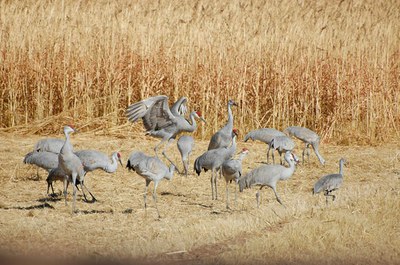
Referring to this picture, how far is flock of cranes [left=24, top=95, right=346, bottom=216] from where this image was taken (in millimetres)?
10078

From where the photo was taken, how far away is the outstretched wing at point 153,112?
1301cm

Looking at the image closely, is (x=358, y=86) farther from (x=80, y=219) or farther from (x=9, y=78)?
(x=80, y=219)

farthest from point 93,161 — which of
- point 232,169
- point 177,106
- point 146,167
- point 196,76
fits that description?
point 196,76

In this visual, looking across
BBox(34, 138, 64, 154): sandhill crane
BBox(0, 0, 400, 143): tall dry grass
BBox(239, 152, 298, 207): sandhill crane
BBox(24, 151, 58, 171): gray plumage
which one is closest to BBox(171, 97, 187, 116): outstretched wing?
BBox(0, 0, 400, 143): tall dry grass

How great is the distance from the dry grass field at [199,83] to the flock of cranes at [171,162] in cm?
33

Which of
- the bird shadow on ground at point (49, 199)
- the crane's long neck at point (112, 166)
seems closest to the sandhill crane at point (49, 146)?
the bird shadow on ground at point (49, 199)

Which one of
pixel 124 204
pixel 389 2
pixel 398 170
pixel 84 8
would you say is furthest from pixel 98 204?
pixel 389 2

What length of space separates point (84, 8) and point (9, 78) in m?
3.62

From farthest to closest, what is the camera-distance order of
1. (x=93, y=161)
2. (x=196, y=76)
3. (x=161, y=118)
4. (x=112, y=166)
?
(x=196, y=76) → (x=161, y=118) → (x=112, y=166) → (x=93, y=161)

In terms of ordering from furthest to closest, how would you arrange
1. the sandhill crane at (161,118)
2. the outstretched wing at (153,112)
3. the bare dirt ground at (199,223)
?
the sandhill crane at (161,118)
the outstretched wing at (153,112)
the bare dirt ground at (199,223)

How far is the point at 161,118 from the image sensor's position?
44.3 feet

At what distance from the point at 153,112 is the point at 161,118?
190mm

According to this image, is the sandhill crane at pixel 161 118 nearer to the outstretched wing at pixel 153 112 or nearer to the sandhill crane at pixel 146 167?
the outstretched wing at pixel 153 112

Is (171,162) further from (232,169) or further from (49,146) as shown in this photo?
(49,146)
